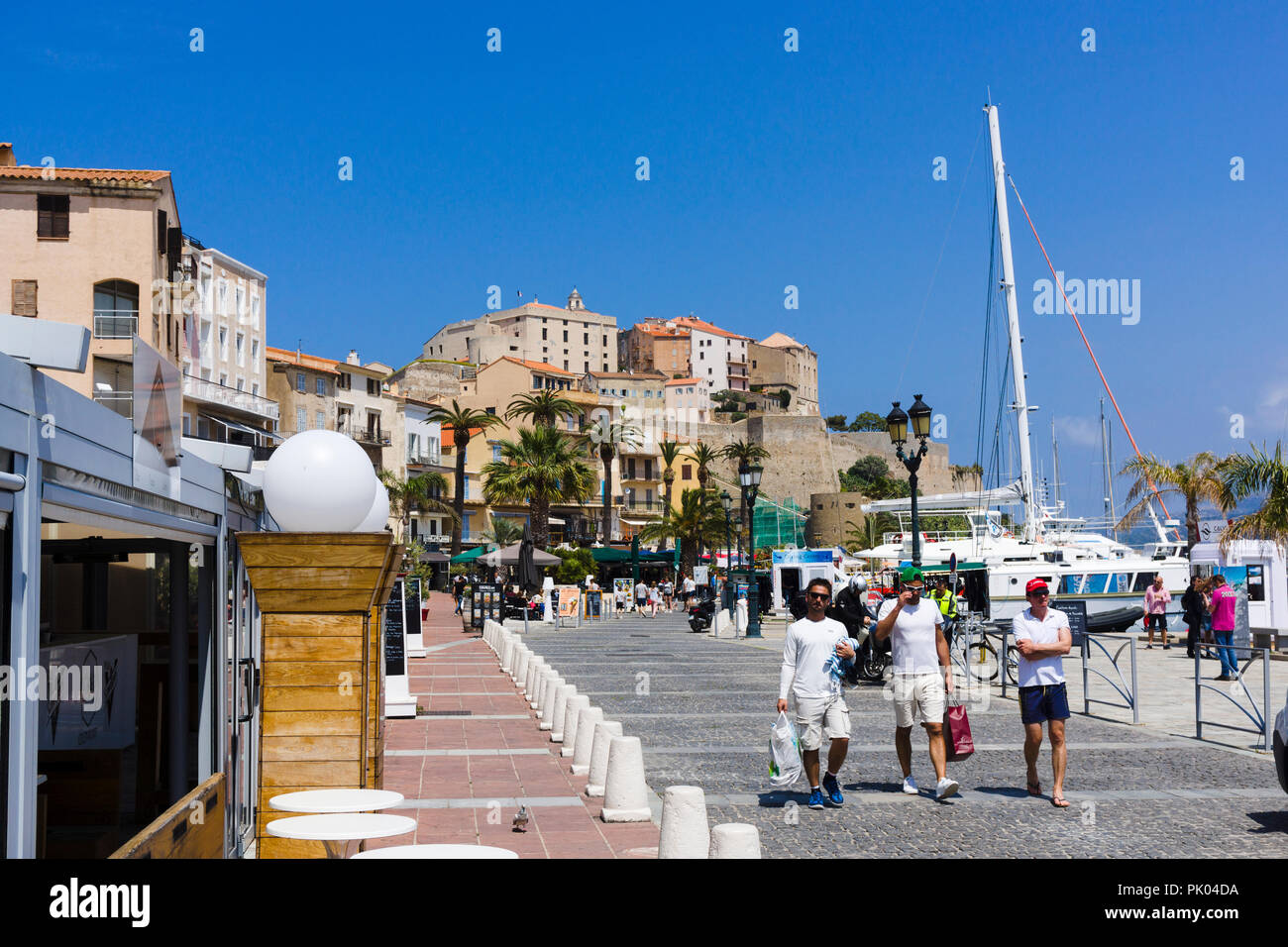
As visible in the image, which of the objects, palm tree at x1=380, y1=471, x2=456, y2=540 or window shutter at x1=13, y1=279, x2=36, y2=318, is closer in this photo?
window shutter at x1=13, y1=279, x2=36, y2=318

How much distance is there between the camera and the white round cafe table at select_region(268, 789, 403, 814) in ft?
19.3

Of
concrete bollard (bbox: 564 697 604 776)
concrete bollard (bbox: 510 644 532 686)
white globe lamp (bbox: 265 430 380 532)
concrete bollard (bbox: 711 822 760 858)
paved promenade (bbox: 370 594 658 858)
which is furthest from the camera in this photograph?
concrete bollard (bbox: 510 644 532 686)

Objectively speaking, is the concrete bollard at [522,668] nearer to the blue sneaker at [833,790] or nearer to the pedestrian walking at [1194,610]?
the blue sneaker at [833,790]

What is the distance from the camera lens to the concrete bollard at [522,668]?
732 inches

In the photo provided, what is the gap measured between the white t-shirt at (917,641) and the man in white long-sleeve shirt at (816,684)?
0.56 metres

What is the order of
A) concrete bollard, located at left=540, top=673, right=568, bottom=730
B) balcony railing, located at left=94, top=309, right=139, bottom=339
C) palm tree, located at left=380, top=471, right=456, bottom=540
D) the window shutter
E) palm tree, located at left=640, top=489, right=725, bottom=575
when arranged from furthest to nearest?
palm tree, located at left=380, top=471, right=456, bottom=540, palm tree, located at left=640, top=489, right=725, bottom=575, balcony railing, located at left=94, top=309, right=139, bottom=339, the window shutter, concrete bollard, located at left=540, top=673, right=568, bottom=730

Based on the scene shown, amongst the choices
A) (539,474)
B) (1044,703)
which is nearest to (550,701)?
(1044,703)

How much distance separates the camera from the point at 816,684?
9500 mm

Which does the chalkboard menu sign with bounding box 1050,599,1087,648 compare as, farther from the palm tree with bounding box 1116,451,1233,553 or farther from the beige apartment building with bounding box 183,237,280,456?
the beige apartment building with bounding box 183,237,280,456

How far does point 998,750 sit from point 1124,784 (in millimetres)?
2038

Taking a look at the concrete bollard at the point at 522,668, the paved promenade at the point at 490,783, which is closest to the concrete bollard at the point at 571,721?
the paved promenade at the point at 490,783

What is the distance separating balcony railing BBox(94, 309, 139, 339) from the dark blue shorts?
4117 cm

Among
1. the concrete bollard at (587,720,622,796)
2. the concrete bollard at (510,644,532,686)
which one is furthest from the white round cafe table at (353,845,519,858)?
the concrete bollard at (510,644,532,686)
